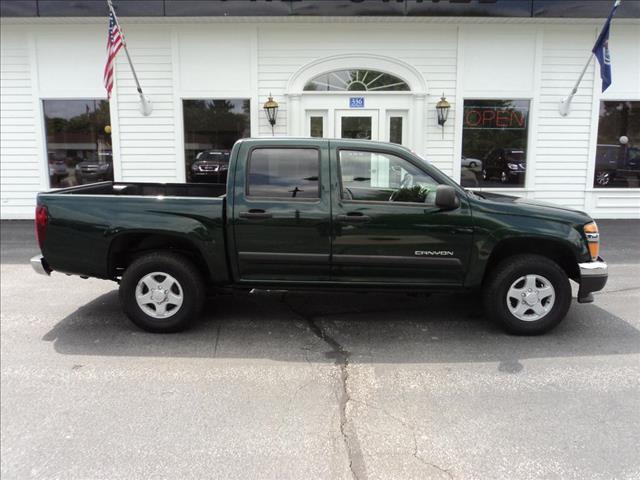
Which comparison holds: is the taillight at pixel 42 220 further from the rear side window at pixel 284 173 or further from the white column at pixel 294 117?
the white column at pixel 294 117

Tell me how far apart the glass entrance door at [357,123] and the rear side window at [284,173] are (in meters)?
6.80

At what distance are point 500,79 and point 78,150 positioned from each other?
32.5 feet

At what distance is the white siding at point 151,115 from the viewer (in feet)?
36.7

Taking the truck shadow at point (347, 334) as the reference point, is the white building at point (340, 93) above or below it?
above

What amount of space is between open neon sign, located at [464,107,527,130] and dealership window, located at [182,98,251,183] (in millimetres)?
5059

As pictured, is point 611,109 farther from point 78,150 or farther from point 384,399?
point 78,150

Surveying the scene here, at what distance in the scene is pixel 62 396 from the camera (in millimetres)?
3580

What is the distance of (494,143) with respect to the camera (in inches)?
457

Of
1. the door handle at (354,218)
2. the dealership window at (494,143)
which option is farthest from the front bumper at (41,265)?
the dealership window at (494,143)

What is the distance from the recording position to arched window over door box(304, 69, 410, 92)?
11.4 metres

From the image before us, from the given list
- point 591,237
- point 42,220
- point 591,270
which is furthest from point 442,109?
point 42,220

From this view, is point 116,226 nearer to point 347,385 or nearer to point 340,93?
point 347,385

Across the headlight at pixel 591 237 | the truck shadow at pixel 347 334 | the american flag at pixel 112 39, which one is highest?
the american flag at pixel 112 39

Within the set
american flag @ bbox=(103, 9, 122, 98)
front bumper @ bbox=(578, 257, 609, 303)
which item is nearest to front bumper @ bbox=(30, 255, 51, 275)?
front bumper @ bbox=(578, 257, 609, 303)
